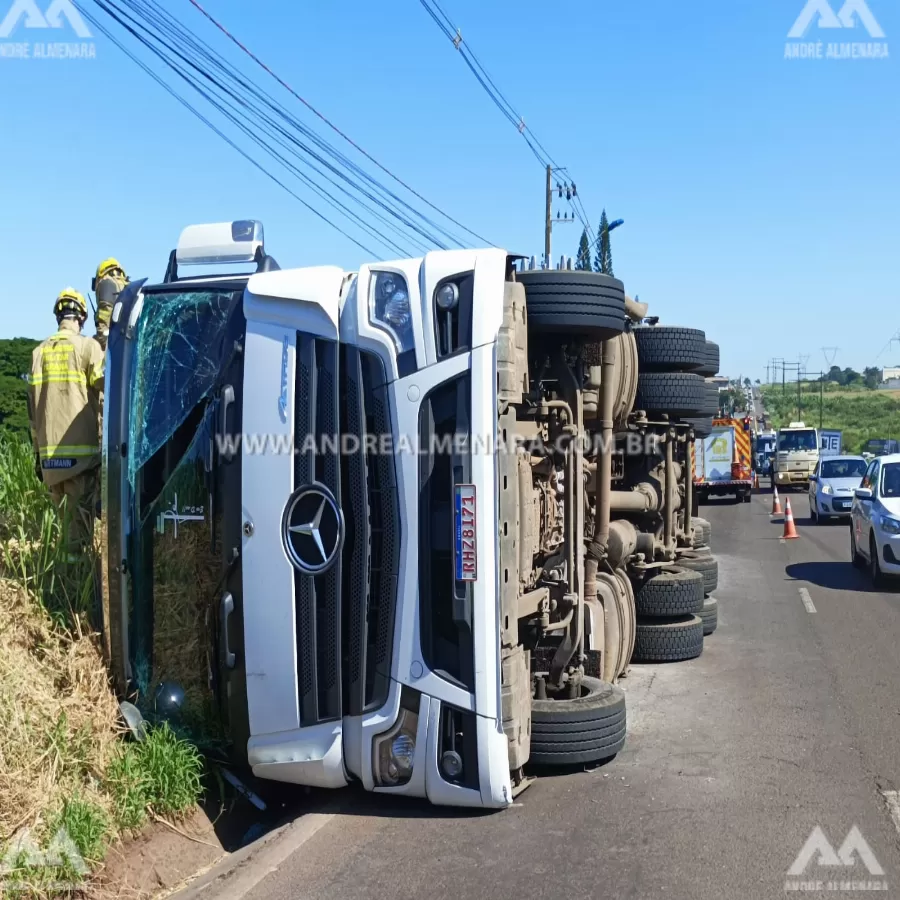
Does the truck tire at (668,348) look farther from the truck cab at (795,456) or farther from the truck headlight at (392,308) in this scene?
the truck cab at (795,456)

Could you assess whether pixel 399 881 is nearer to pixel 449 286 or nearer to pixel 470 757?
pixel 470 757

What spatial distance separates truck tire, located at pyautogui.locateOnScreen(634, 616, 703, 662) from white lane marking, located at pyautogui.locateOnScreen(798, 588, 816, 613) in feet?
11.0

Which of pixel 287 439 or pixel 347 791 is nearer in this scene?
pixel 287 439

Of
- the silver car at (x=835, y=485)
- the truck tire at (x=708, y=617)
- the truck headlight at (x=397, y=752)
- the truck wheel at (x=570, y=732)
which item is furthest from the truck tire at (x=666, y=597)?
the silver car at (x=835, y=485)

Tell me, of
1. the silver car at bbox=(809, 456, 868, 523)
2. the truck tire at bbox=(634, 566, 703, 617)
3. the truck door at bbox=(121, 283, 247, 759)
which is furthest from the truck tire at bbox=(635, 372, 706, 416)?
the silver car at bbox=(809, 456, 868, 523)

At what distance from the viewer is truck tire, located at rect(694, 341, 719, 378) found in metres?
9.84

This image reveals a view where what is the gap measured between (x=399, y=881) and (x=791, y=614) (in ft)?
26.5

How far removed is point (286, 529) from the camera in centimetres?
495

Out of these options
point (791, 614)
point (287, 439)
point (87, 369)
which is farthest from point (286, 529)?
point (791, 614)

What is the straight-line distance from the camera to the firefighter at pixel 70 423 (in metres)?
6.30

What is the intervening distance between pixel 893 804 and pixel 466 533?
2602 mm

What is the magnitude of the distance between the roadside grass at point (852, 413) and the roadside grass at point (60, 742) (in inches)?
3176

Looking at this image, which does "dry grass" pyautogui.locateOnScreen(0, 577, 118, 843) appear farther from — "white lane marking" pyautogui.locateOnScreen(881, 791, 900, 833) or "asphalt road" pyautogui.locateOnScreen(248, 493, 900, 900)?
"white lane marking" pyautogui.locateOnScreen(881, 791, 900, 833)

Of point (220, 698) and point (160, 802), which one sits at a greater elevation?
point (220, 698)
